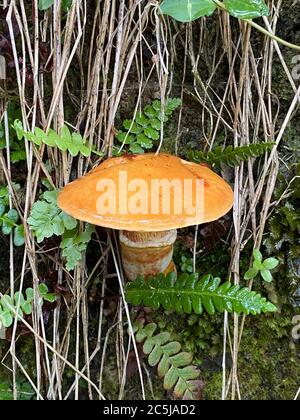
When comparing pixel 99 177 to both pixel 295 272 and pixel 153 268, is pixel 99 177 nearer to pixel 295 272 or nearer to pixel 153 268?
pixel 153 268

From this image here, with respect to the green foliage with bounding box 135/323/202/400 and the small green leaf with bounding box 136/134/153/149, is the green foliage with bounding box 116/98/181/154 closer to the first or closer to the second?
the small green leaf with bounding box 136/134/153/149

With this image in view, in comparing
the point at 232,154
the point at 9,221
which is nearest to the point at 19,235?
the point at 9,221

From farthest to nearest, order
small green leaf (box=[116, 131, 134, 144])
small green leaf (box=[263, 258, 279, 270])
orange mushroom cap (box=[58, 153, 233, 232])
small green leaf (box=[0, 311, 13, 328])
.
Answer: small green leaf (box=[116, 131, 134, 144]) < small green leaf (box=[263, 258, 279, 270]) < small green leaf (box=[0, 311, 13, 328]) < orange mushroom cap (box=[58, 153, 233, 232])

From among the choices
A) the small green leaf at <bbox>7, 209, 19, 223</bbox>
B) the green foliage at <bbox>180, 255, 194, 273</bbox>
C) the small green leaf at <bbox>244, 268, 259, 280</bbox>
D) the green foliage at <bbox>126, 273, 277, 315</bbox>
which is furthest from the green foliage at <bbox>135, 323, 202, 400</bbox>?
the small green leaf at <bbox>7, 209, 19, 223</bbox>

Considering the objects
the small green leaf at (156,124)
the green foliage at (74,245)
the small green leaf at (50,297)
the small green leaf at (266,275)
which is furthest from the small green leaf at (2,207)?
the small green leaf at (266,275)
